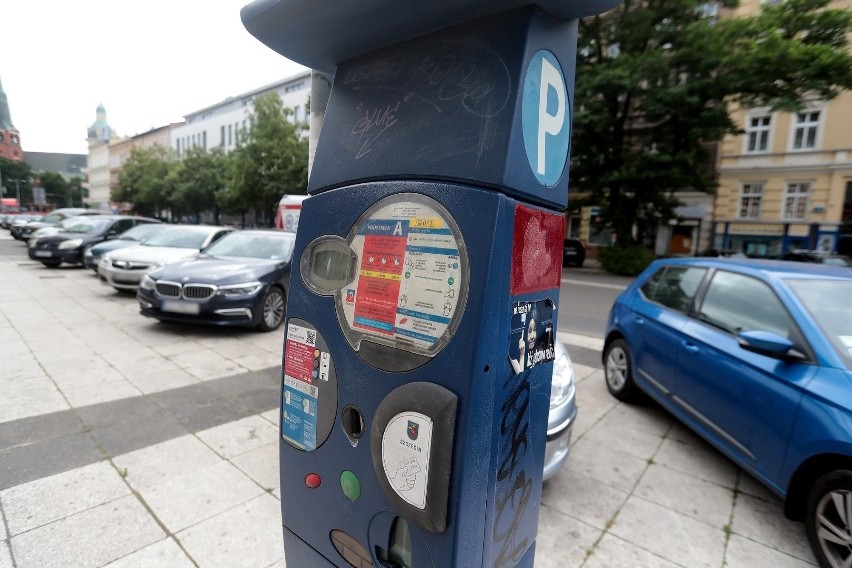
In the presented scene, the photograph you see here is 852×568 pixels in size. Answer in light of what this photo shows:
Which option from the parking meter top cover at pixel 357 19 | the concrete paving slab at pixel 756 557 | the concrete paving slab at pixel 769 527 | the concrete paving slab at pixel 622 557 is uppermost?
the parking meter top cover at pixel 357 19

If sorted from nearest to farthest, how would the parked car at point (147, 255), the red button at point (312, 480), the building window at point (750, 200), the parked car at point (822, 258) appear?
1. the red button at point (312, 480)
2. the parked car at point (147, 255)
3. the parked car at point (822, 258)
4. the building window at point (750, 200)

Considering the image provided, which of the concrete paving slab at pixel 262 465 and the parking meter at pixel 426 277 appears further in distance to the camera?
the concrete paving slab at pixel 262 465

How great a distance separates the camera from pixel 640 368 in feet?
12.9

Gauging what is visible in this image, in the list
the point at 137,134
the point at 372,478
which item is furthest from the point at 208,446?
the point at 137,134

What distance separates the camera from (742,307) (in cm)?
308

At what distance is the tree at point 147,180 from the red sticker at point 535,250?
38.9 m

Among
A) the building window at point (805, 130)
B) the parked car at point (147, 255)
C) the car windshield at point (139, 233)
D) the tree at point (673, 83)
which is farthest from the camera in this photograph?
the building window at point (805, 130)

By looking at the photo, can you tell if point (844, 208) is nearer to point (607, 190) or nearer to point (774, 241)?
point (774, 241)

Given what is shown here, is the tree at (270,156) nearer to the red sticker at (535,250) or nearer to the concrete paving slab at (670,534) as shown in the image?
the concrete paving slab at (670,534)

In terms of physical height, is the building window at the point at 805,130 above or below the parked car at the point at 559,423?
above

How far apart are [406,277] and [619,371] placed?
145 inches

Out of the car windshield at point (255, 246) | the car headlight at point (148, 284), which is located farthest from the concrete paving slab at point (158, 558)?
the car windshield at point (255, 246)

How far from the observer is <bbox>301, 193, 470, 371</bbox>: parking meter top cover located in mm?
1174

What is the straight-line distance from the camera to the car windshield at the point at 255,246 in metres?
6.91
